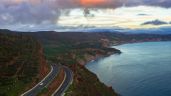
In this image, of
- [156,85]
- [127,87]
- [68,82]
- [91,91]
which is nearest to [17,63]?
[68,82]

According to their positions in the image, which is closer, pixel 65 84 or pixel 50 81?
pixel 65 84

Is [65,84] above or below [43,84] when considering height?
below

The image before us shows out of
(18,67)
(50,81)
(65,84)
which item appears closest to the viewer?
(65,84)

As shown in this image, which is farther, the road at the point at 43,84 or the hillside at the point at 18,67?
the hillside at the point at 18,67

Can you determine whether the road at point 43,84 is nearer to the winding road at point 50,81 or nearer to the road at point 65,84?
the winding road at point 50,81

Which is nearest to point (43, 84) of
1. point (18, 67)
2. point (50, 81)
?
point (50, 81)

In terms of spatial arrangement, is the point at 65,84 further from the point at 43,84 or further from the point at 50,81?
the point at 43,84

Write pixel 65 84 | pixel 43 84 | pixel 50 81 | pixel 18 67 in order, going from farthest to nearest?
pixel 18 67 → pixel 50 81 → pixel 65 84 → pixel 43 84

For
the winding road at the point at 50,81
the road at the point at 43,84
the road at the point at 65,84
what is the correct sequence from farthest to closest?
the road at the point at 65,84 → the winding road at the point at 50,81 → the road at the point at 43,84

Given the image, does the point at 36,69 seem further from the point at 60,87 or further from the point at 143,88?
the point at 143,88

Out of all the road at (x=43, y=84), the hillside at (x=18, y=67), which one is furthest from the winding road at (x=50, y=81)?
the hillside at (x=18, y=67)
